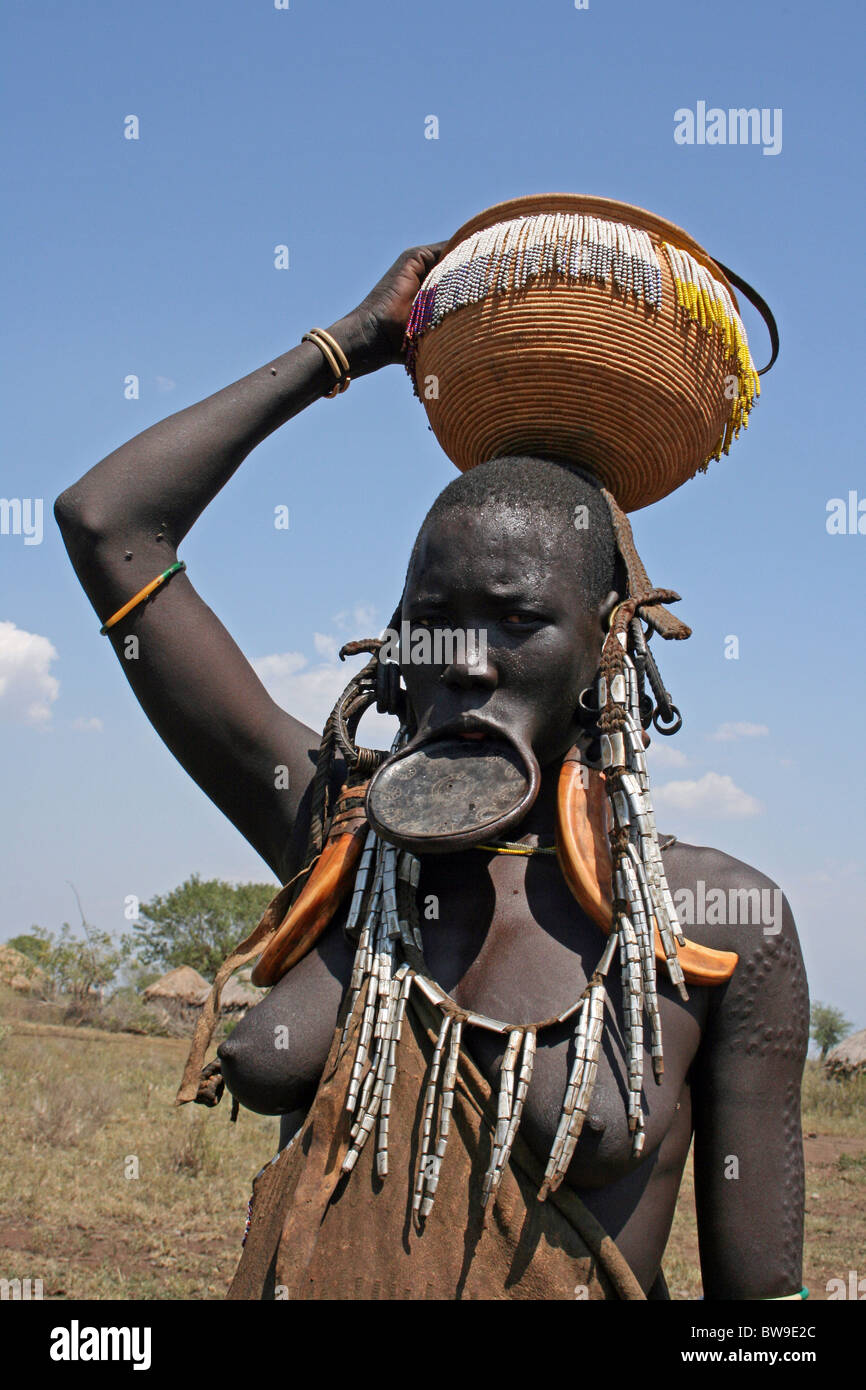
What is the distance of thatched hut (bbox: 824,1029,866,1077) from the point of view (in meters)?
15.4

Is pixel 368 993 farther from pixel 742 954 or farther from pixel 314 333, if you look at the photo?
pixel 314 333

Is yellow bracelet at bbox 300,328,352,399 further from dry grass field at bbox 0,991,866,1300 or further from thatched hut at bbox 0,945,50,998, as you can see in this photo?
thatched hut at bbox 0,945,50,998

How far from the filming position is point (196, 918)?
29031 mm

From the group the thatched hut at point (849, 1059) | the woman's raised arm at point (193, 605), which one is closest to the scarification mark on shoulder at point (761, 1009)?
the woman's raised arm at point (193, 605)

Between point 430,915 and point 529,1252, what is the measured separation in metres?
0.57

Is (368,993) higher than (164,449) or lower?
lower

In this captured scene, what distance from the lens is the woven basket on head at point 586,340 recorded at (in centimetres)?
Result: 213

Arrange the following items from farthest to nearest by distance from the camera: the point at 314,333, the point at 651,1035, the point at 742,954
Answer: the point at 314,333, the point at 742,954, the point at 651,1035

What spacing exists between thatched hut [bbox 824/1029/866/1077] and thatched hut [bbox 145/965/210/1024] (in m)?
10.2

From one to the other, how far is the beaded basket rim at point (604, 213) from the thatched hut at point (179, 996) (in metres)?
18.8

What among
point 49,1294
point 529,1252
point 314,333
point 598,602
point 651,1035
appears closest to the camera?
point 529,1252

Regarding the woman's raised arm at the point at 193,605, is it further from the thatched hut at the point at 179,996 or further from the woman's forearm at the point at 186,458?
the thatched hut at the point at 179,996

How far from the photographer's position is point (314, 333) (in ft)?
8.05
